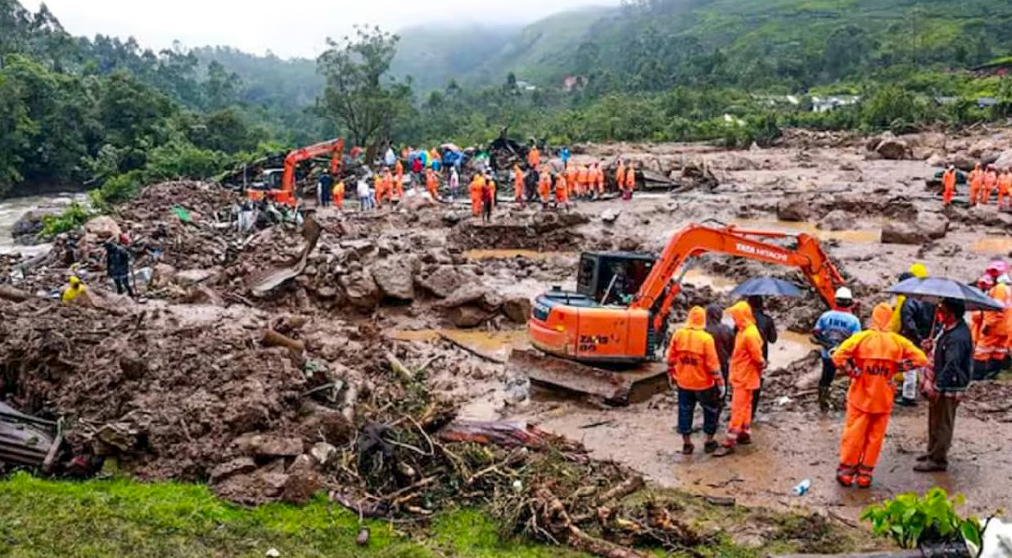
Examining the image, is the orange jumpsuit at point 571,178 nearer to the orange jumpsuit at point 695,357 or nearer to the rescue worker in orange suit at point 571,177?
the rescue worker in orange suit at point 571,177

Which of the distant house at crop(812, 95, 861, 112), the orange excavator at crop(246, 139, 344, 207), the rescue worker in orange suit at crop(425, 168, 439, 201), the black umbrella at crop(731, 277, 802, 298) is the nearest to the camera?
the black umbrella at crop(731, 277, 802, 298)

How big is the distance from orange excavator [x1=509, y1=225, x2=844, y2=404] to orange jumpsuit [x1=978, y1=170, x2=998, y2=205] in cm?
1748

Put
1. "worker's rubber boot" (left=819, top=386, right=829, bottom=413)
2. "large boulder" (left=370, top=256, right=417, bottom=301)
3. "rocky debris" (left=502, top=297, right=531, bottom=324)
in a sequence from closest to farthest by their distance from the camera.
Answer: "worker's rubber boot" (left=819, top=386, right=829, bottom=413) → "rocky debris" (left=502, top=297, right=531, bottom=324) → "large boulder" (left=370, top=256, right=417, bottom=301)

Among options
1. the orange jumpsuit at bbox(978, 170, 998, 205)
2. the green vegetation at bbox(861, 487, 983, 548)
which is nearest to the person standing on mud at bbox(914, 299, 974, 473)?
the green vegetation at bbox(861, 487, 983, 548)

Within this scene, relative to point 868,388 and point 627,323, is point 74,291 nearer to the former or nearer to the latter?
point 627,323

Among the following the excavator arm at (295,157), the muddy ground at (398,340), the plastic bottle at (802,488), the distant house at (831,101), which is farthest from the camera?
the distant house at (831,101)

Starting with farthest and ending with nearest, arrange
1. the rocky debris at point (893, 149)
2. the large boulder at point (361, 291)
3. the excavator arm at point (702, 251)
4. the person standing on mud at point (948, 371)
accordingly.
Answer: the rocky debris at point (893, 149) → the large boulder at point (361, 291) → the excavator arm at point (702, 251) → the person standing on mud at point (948, 371)

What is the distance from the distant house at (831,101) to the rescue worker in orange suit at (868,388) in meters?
56.5

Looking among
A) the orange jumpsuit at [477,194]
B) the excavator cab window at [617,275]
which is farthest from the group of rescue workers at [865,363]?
the orange jumpsuit at [477,194]

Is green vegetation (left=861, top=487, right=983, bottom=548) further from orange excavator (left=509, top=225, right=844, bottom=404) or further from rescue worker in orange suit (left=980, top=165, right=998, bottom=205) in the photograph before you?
rescue worker in orange suit (left=980, top=165, right=998, bottom=205)

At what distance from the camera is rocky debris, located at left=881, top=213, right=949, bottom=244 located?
2162cm

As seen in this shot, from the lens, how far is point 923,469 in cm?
877

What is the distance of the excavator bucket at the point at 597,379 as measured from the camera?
1170 centimetres

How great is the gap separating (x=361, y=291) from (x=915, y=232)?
13.2 m
